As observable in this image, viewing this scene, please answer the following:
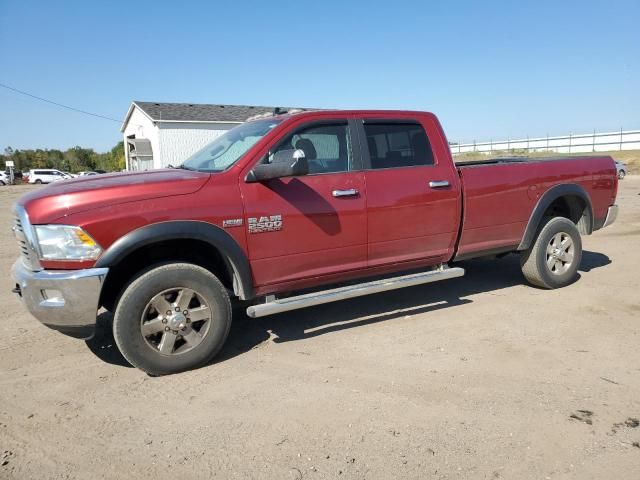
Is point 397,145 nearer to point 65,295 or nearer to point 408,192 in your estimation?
point 408,192

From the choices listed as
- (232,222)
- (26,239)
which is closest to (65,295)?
(26,239)

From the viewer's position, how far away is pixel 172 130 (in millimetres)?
27688

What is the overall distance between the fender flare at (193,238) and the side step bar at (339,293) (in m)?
0.21

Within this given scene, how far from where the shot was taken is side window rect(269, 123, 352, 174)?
4.29 meters

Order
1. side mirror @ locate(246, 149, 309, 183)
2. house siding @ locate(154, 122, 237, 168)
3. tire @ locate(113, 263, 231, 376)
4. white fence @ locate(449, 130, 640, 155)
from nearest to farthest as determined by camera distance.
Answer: tire @ locate(113, 263, 231, 376) → side mirror @ locate(246, 149, 309, 183) → house siding @ locate(154, 122, 237, 168) → white fence @ locate(449, 130, 640, 155)

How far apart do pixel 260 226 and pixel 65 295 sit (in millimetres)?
1479

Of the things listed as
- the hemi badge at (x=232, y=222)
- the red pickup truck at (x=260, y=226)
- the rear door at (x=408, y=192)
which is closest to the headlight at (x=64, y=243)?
the red pickup truck at (x=260, y=226)

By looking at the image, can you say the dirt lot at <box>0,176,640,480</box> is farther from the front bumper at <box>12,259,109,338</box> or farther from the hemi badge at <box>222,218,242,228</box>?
the hemi badge at <box>222,218,242,228</box>

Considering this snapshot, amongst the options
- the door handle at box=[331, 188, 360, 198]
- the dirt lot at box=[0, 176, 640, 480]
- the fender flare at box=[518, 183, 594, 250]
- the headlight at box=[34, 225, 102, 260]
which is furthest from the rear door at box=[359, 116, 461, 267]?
the headlight at box=[34, 225, 102, 260]

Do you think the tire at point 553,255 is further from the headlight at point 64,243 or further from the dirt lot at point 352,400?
the headlight at point 64,243

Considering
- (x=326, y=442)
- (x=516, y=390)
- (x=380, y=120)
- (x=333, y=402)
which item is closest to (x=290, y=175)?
(x=380, y=120)

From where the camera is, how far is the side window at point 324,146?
429 centimetres

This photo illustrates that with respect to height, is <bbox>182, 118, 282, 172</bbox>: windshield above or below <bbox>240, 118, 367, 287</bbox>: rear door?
above

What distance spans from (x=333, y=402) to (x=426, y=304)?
2370 millimetres
